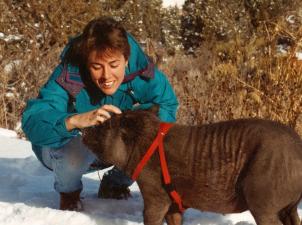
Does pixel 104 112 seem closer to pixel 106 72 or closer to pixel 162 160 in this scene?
pixel 106 72

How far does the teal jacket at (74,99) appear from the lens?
3.56 m

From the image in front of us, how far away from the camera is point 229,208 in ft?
10.4

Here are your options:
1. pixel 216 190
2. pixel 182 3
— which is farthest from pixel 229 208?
pixel 182 3

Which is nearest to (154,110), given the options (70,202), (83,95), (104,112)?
(104,112)

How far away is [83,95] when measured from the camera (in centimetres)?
380

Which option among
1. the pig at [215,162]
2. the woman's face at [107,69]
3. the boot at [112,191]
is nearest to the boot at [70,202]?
the boot at [112,191]

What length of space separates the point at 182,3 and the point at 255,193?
1857 cm

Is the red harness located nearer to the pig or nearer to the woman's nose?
the pig

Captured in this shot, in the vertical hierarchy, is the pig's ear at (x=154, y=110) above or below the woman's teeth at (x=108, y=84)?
below

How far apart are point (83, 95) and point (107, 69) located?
1.17ft

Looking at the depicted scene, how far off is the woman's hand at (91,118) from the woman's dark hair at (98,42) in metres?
0.44

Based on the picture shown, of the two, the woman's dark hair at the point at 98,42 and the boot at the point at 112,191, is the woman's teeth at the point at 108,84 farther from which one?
the boot at the point at 112,191

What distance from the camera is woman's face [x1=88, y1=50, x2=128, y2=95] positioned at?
11.6 feet

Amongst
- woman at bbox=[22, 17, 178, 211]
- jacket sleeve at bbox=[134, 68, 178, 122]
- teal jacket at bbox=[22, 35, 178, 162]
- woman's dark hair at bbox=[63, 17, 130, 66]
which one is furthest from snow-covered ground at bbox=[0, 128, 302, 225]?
woman's dark hair at bbox=[63, 17, 130, 66]
